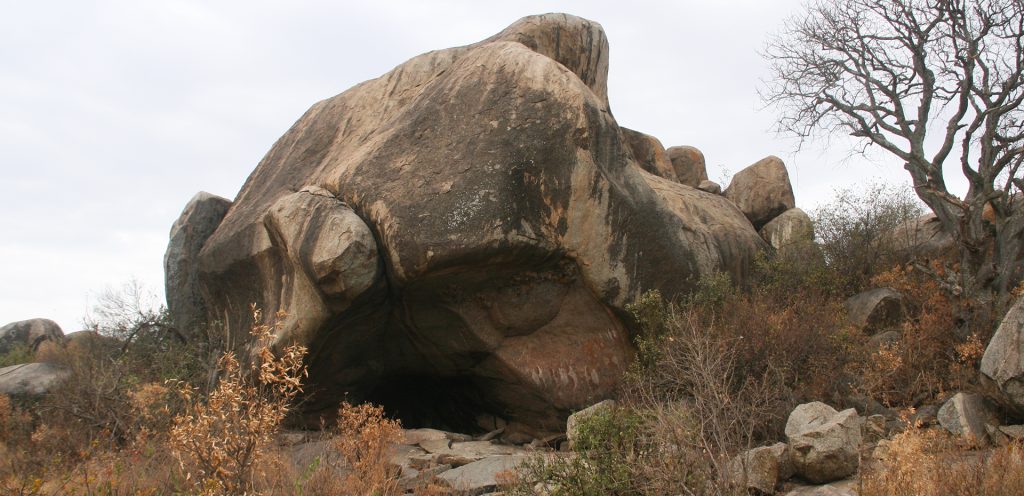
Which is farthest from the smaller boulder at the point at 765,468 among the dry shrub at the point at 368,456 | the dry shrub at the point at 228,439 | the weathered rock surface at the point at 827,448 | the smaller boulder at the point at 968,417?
the dry shrub at the point at 228,439

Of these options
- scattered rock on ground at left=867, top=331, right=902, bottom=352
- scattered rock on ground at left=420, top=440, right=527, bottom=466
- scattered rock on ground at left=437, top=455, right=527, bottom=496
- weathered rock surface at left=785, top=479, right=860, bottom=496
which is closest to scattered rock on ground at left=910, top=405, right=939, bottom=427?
scattered rock on ground at left=867, top=331, right=902, bottom=352

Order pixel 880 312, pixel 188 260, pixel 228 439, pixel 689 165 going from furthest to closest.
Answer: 1. pixel 689 165
2. pixel 188 260
3. pixel 880 312
4. pixel 228 439

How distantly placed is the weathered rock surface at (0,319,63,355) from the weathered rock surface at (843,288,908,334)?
17.9m

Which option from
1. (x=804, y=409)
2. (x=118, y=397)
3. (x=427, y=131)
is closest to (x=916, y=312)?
(x=804, y=409)

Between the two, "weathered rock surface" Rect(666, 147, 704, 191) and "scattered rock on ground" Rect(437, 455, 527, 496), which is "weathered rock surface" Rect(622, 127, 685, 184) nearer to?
"weathered rock surface" Rect(666, 147, 704, 191)

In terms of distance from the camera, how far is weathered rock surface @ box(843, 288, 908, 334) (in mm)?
11867

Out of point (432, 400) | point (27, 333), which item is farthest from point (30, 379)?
point (27, 333)

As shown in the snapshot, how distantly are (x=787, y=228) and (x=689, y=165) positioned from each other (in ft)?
8.64

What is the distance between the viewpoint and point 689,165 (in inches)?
712

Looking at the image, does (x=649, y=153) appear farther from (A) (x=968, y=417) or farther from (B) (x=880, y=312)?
(A) (x=968, y=417)

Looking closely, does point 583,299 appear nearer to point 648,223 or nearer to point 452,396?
point 648,223

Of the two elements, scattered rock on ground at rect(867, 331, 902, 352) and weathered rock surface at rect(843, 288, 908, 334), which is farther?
weathered rock surface at rect(843, 288, 908, 334)

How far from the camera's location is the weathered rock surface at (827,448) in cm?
711

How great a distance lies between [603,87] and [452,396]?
599 centimetres
